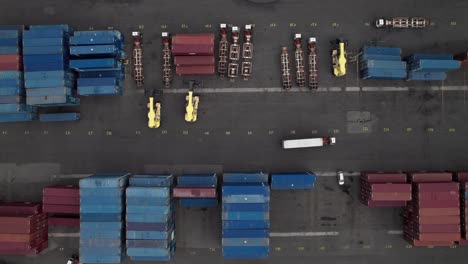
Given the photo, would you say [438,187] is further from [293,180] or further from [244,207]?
[244,207]

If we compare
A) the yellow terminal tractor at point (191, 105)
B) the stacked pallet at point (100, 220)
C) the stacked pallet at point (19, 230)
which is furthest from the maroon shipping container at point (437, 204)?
the stacked pallet at point (19, 230)

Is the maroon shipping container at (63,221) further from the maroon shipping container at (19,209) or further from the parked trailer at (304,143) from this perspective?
the parked trailer at (304,143)

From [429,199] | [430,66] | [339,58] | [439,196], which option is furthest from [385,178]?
A: [339,58]

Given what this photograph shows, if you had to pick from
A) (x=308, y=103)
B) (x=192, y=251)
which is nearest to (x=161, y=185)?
(x=192, y=251)

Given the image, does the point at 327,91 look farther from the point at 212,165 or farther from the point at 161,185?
the point at 161,185

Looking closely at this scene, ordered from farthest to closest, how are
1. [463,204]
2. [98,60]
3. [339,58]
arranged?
[339,58], [98,60], [463,204]

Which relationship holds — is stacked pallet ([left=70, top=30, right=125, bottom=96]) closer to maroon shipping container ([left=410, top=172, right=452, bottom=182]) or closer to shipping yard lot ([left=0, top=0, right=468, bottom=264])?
shipping yard lot ([left=0, top=0, right=468, bottom=264])
